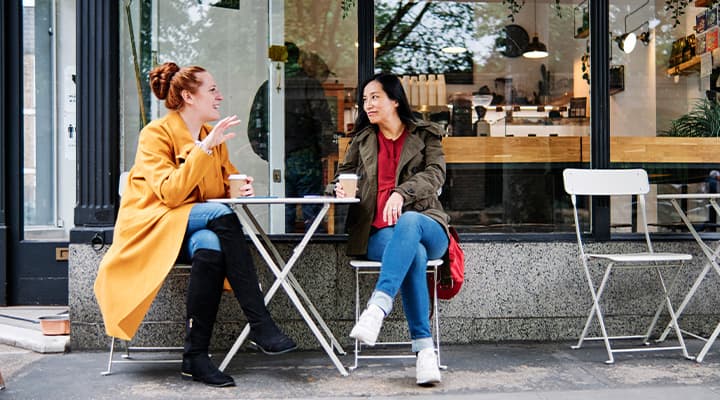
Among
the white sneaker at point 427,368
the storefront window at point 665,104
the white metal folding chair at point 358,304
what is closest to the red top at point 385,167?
the white metal folding chair at point 358,304

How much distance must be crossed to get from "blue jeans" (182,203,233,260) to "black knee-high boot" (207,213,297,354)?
23mm

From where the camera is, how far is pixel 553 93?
639 cm

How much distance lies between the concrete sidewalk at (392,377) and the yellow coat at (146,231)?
0.31 m

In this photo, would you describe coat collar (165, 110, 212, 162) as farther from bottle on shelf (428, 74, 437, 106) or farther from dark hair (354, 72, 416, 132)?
bottle on shelf (428, 74, 437, 106)

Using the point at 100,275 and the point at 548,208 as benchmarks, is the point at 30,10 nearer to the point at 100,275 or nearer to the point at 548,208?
the point at 100,275

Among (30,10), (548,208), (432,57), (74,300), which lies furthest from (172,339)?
(432,57)

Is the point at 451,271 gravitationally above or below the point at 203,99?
below

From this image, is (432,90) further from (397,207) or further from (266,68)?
(397,207)

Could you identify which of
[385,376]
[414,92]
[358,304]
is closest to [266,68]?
[414,92]

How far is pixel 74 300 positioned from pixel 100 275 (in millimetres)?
682

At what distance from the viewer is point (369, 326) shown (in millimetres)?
3059

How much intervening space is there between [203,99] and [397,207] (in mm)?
1060

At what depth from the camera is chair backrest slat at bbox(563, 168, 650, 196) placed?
13.2 ft

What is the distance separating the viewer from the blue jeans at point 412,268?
3178 mm
